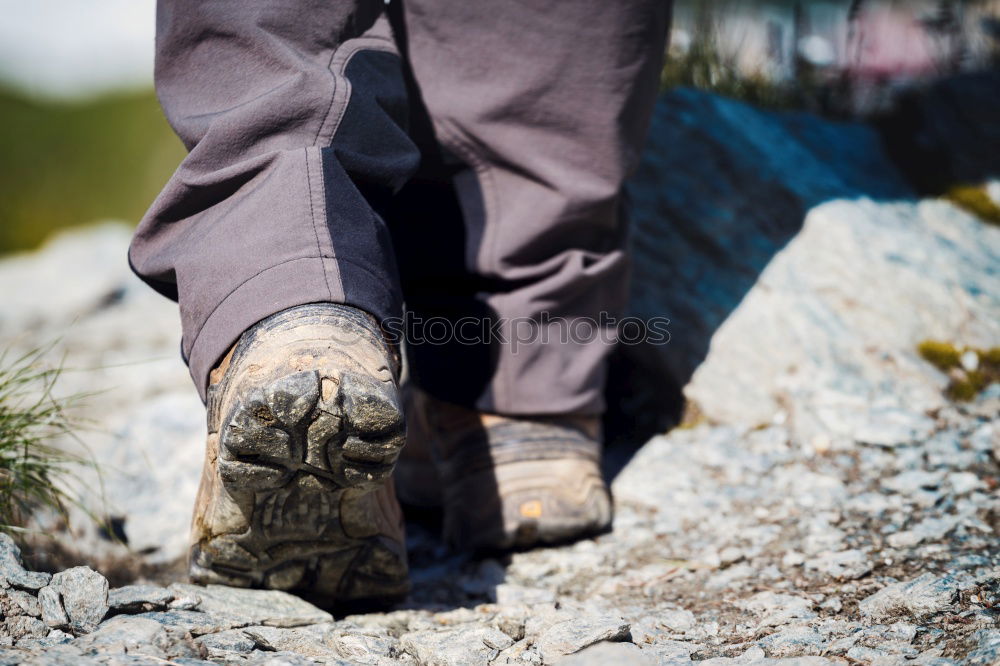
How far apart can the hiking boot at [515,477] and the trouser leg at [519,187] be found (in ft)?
0.19

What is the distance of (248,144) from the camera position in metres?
1.52

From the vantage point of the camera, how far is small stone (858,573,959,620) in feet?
4.87

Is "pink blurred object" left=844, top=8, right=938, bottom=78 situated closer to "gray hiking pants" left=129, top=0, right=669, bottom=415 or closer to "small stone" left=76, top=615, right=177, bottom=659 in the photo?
"gray hiking pants" left=129, top=0, right=669, bottom=415

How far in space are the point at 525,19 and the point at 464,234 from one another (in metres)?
0.51

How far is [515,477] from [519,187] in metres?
0.69

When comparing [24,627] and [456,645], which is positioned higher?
[24,627]

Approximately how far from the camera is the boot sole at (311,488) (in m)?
1.29

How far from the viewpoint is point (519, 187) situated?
2.07 metres

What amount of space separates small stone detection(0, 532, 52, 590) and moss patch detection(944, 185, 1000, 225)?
3139 mm

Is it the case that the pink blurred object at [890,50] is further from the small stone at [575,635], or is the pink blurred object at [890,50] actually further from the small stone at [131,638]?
the small stone at [131,638]

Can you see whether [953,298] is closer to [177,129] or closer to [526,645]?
[526,645]

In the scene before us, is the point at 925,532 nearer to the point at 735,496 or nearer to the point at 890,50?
the point at 735,496

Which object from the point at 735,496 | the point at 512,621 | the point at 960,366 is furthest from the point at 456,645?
the point at 960,366

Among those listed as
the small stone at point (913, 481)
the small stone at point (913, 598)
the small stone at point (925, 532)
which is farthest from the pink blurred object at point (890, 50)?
the small stone at point (913, 598)
